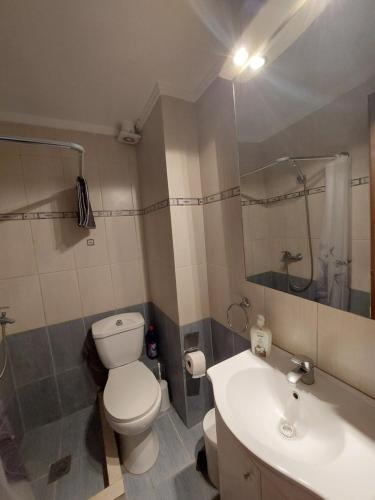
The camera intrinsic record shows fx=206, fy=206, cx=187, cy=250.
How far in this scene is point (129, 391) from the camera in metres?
1.30

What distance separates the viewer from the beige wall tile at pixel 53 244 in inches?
58.2

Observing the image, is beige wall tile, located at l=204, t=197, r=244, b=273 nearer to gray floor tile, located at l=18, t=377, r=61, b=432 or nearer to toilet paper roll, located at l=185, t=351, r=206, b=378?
toilet paper roll, located at l=185, t=351, r=206, b=378

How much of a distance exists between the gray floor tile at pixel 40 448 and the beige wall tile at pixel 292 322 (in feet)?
5.43

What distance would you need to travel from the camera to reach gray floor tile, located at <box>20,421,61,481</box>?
4.26 ft

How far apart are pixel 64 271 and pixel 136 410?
3.48 feet

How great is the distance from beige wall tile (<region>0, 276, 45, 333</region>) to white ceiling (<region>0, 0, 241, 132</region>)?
1124 millimetres

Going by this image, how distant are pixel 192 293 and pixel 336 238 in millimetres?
895

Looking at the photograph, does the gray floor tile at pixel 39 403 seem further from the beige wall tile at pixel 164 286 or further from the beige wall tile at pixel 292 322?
the beige wall tile at pixel 292 322

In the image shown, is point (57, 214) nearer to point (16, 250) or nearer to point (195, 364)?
point (16, 250)

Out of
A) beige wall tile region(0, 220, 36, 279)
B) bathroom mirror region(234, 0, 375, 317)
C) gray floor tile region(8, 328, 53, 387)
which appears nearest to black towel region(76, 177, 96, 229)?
beige wall tile region(0, 220, 36, 279)

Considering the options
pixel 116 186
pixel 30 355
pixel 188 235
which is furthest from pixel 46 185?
pixel 30 355

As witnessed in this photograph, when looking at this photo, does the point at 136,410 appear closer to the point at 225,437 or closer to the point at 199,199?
the point at 225,437

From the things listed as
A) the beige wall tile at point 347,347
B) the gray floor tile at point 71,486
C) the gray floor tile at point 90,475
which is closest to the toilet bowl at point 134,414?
the gray floor tile at point 90,475

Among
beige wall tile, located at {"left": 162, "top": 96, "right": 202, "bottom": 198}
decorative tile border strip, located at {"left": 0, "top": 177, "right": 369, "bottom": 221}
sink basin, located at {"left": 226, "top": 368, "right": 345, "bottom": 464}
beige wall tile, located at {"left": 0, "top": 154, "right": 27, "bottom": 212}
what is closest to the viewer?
sink basin, located at {"left": 226, "top": 368, "right": 345, "bottom": 464}
